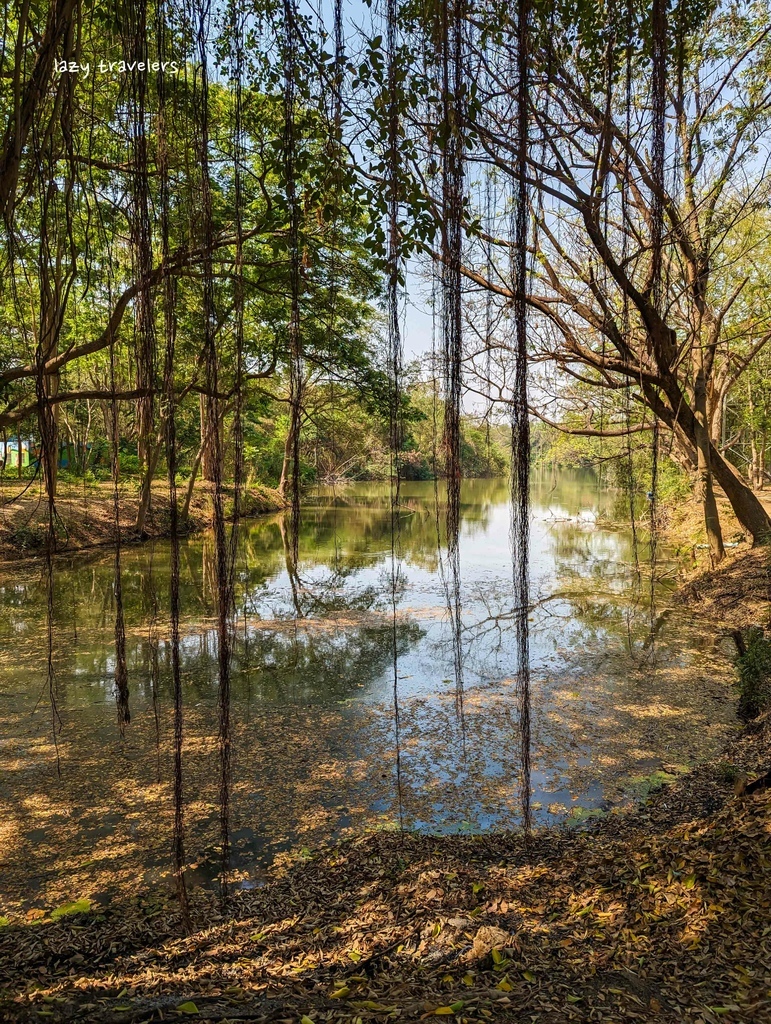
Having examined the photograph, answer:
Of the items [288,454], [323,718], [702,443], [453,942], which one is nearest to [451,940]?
[453,942]

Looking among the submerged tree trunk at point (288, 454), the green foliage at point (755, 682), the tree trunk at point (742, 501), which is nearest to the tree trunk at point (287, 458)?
the submerged tree trunk at point (288, 454)

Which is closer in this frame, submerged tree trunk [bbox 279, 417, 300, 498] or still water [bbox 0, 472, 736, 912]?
submerged tree trunk [bbox 279, 417, 300, 498]

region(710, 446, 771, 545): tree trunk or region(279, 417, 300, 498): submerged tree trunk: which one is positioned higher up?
region(279, 417, 300, 498): submerged tree trunk

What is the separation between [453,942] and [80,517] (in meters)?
10.2

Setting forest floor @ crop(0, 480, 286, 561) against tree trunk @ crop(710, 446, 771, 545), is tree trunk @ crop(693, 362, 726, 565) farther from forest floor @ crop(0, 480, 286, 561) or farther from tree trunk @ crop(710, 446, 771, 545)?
forest floor @ crop(0, 480, 286, 561)

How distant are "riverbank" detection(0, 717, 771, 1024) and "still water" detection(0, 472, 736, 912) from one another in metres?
0.49

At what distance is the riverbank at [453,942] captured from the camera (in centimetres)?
144

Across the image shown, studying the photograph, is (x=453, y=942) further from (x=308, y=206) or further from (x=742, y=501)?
(x=742, y=501)

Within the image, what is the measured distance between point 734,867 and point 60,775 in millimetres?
3302

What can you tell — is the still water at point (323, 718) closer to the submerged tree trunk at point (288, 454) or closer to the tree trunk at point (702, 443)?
the submerged tree trunk at point (288, 454)

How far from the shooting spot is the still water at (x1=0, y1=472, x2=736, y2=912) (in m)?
2.92

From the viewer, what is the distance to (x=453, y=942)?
1740 mm

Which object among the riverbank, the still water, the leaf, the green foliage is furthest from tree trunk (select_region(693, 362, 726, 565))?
the leaf

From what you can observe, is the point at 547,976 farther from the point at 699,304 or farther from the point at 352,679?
the point at 699,304
